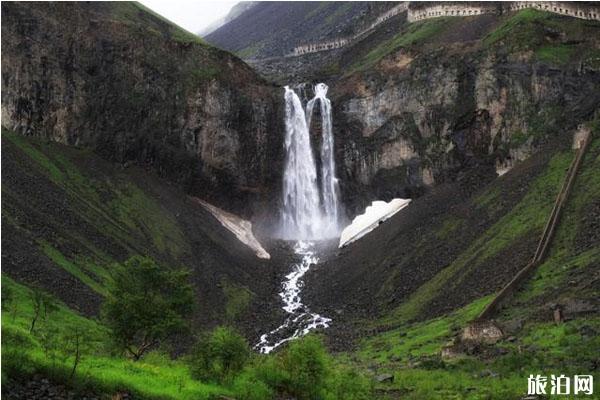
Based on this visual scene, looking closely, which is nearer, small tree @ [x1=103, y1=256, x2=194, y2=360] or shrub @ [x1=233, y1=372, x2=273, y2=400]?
shrub @ [x1=233, y1=372, x2=273, y2=400]

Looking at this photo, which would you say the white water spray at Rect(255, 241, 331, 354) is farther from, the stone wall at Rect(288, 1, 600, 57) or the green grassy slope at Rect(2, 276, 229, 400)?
the stone wall at Rect(288, 1, 600, 57)

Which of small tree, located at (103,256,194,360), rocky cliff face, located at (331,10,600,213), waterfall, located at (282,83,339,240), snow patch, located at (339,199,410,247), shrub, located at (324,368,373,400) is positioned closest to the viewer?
shrub, located at (324,368,373,400)

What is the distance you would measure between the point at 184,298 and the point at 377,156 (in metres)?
68.3

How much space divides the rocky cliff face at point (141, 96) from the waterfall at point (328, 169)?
7036 millimetres

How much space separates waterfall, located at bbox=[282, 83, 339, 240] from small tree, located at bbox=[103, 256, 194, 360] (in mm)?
64437

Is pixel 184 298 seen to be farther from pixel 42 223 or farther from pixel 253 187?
pixel 253 187

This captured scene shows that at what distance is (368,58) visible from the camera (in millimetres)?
126188

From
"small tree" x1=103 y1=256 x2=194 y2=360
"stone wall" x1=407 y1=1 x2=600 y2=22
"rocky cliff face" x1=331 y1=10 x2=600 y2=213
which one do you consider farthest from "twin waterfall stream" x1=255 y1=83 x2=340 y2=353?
"small tree" x1=103 y1=256 x2=194 y2=360

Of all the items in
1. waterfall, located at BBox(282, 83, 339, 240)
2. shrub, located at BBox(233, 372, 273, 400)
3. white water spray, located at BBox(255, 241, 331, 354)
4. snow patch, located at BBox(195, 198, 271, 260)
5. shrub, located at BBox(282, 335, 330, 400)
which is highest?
waterfall, located at BBox(282, 83, 339, 240)

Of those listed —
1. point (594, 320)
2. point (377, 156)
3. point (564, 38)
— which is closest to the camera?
point (594, 320)

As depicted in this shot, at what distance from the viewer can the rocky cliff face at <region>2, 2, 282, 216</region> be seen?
92.6 metres

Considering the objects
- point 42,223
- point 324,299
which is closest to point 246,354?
point 42,223

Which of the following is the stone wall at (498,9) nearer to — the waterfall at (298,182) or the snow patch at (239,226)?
the waterfall at (298,182)

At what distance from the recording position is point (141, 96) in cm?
10038
